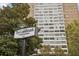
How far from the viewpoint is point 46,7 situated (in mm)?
2809

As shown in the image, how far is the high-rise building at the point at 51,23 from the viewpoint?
2.64 m

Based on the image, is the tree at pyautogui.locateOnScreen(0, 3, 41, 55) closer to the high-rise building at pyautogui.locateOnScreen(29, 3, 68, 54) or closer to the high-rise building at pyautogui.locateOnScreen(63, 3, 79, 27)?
the high-rise building at pyautogui.locateOnScreen(29, 3, 68, 54)

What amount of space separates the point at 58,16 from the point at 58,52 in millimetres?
494

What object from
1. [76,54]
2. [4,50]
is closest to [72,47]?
[76,54]

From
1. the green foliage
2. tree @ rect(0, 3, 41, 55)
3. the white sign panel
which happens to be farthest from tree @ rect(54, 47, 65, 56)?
the green foliage

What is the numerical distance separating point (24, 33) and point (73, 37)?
0.62 meters

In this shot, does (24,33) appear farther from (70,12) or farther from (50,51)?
(70,12)

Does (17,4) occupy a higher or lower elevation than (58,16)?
higher

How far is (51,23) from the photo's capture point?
8.93 feet

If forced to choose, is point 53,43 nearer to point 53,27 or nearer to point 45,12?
point 53,27

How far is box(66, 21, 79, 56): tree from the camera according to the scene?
2576mm

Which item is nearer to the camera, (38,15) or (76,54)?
(76,54)

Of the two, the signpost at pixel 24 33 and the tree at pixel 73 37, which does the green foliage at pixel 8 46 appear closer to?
the signpost at pixel 24 33

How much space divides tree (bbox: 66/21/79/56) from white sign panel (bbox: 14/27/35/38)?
0.45 m
